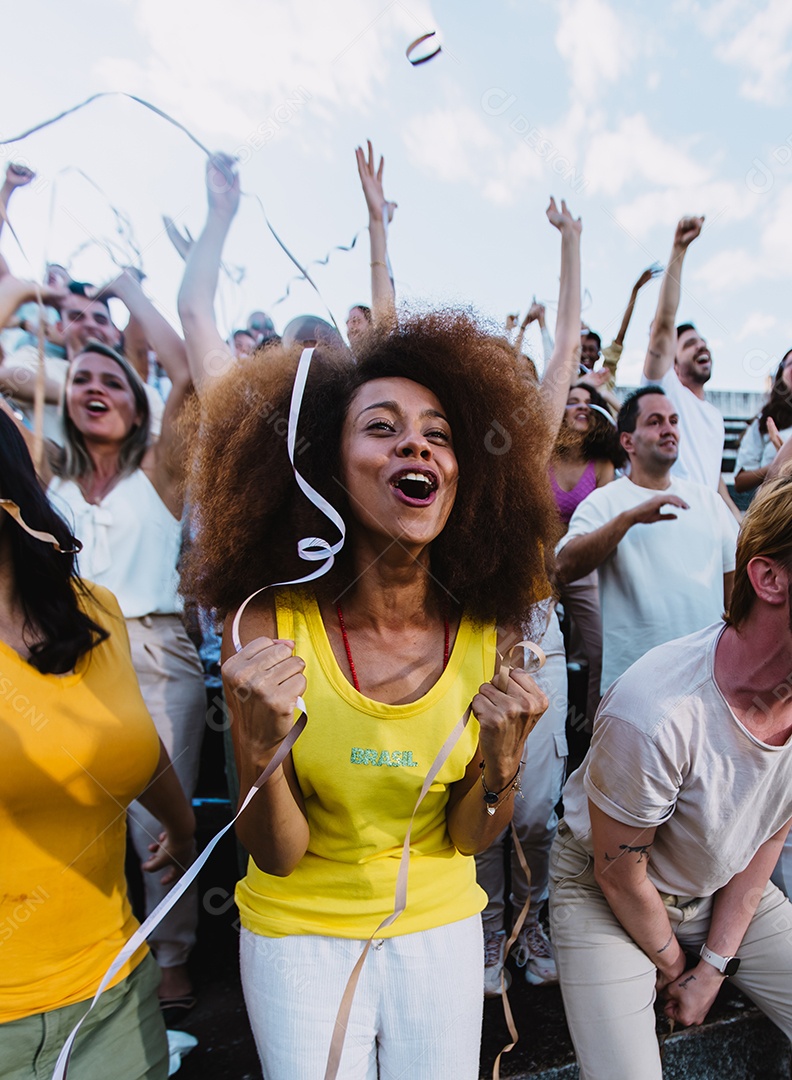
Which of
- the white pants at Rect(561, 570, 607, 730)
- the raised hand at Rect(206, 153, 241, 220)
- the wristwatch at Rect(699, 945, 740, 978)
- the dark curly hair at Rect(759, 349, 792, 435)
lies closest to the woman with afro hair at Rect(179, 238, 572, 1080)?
the wristwatch at Rect(699, 945, 740, 978)

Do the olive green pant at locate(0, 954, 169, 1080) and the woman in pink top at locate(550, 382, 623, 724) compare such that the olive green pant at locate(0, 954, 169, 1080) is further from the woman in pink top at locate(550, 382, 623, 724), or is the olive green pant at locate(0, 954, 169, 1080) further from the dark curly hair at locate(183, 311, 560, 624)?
the woman in pink top at locate(550, 382, 623, 724)

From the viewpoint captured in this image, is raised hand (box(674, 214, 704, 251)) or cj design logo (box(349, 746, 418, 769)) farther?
raised hand (box(674, 214, 704, 251))

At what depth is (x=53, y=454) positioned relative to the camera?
314 cm

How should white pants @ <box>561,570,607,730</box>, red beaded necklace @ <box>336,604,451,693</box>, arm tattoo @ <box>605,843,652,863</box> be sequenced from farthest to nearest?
white pants @ <box>561,570,607,730</box> < arm tattoo @ <box>605,843,652,863</box> < red beaded necklace @ <box>336,604,451,693</box>

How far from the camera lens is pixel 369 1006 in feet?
5.32

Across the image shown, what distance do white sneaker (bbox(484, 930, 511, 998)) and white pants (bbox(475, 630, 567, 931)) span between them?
0.03 meters

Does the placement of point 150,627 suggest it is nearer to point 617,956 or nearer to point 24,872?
point 24,872

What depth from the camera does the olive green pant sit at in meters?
1.61

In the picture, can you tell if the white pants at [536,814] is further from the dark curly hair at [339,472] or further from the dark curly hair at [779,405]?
the dark curly hair at [779,405]

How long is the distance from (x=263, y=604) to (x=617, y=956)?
137 cm

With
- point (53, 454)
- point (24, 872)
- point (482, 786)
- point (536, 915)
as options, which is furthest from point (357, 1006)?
point (53, 454)

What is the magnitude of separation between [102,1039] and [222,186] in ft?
10.2

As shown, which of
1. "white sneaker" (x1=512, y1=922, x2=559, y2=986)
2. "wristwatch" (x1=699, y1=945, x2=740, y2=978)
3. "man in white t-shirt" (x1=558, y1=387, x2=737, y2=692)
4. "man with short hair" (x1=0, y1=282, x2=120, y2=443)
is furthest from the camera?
"man with short hair" (x1=0, y1=282, x2=120, y2=443)

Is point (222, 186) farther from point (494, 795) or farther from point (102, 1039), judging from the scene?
point (102, 1039)
